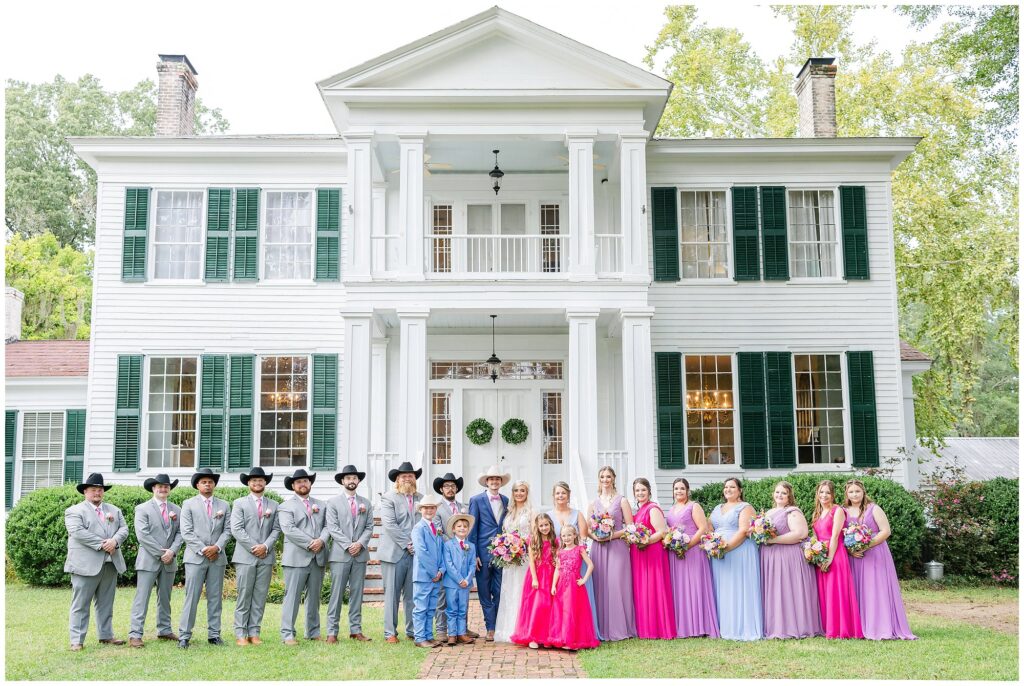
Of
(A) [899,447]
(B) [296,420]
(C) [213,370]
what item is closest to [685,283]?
(A) [899,447]

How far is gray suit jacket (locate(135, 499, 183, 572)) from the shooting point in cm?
820

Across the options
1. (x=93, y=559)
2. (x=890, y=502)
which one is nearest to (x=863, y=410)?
(x=890, y=502)

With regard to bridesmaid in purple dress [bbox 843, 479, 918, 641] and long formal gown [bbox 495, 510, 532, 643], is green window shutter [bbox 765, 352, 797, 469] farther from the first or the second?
long formal gown [bbox 495, 510, 532, 643]

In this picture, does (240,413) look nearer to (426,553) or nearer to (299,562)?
(299,562)

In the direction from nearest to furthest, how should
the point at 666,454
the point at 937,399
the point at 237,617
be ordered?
the point at 237,617 → the point at 666,454 → the point at 937,399

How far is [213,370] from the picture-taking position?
1435cm

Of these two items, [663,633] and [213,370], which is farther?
[213,370]

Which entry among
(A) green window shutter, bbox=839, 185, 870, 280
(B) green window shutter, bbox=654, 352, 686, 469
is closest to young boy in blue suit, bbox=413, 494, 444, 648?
(B) green window shutter, bbox=654, 352, 686, 469

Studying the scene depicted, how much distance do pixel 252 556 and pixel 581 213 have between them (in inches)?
272

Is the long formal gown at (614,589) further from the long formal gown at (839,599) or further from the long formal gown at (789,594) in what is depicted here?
the long formal gown at (839,599)

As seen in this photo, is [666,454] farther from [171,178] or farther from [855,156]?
[171,178]

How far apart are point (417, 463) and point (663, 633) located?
4667mm

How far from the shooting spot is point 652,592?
27.5 feet

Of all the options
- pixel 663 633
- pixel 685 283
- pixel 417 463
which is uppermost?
pixel 685 283
